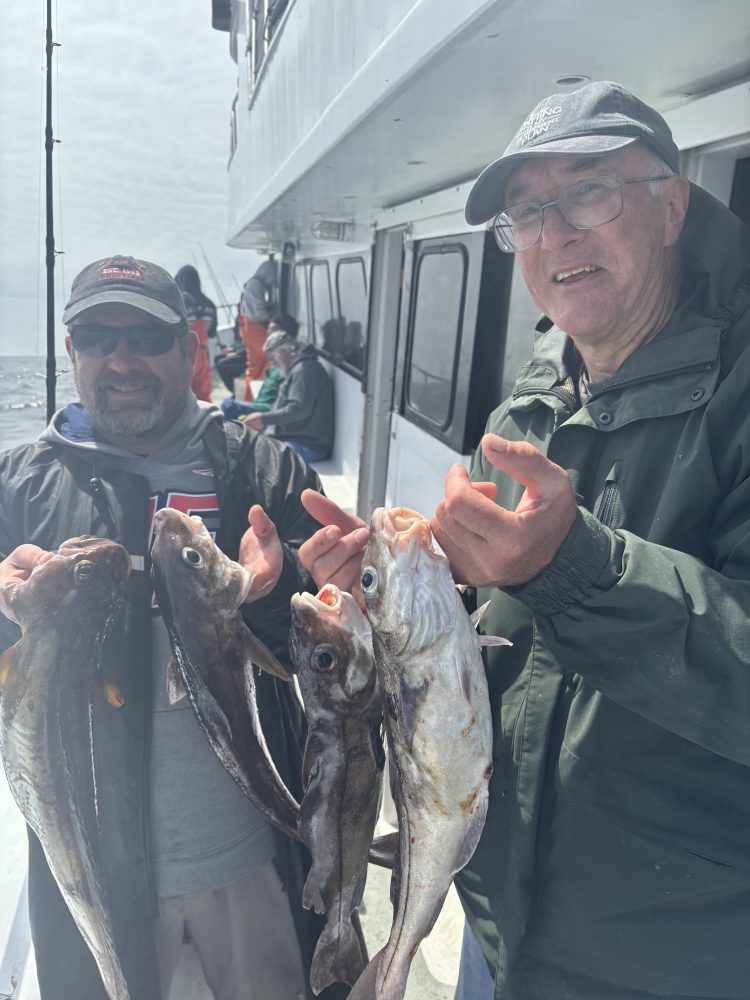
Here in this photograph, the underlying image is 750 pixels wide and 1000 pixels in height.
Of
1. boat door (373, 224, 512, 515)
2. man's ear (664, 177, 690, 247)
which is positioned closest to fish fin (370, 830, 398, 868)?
man's ear (664, 177, 690, 247)

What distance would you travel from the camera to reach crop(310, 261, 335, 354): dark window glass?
10.1 m

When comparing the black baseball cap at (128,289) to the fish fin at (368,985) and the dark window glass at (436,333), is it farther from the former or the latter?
the dark window glass at (436,333)

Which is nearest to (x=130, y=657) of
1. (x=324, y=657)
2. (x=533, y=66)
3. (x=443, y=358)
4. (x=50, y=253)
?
(x=324, y=657)

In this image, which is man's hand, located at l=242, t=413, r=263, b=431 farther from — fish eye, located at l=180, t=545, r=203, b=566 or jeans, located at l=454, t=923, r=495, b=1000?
jeans, located at l=454, t=923, r=495, b=1000

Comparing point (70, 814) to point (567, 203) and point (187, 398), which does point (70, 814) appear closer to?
point (187, 398)

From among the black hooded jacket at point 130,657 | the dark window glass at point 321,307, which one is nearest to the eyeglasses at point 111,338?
the black hooded jacket at point 130,657

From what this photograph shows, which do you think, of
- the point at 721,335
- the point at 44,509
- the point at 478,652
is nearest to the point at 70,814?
the point at 44,509

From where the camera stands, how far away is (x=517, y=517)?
126 cm

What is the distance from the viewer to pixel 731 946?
153 cm

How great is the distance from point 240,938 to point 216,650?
3.83 feet

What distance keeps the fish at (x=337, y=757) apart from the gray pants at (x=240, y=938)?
20.5 inches

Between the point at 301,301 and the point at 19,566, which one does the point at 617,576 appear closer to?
the point at 19,566

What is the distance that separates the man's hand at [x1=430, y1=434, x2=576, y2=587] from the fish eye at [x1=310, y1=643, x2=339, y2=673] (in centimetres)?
56

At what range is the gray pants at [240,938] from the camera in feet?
7.48
